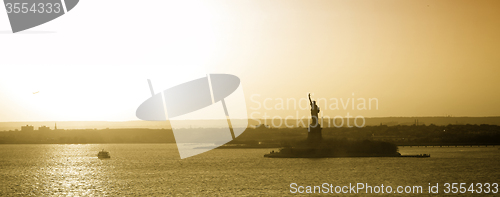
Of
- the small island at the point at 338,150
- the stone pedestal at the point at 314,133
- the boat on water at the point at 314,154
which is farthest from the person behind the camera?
the small island at the point at 338,150

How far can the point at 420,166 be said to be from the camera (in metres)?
71.8

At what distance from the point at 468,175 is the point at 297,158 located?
32228 millimetres

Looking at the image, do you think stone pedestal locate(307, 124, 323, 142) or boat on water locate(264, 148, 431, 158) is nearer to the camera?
stone pedestal locate(307, 124, 323, 142)

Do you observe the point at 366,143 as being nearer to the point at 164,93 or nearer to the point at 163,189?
the point at 163,189

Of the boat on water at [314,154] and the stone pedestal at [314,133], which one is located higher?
the stone pedestal at [314,133]

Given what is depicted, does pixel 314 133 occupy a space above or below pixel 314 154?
above

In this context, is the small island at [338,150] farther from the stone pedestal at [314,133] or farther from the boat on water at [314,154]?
the stone pedestal at [314,133]

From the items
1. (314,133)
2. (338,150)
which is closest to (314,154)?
(338,150)

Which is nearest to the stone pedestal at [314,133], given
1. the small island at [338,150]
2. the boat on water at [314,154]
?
the small island at [338,150]

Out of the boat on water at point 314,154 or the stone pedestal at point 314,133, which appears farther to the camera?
the boat on water at point 314,154

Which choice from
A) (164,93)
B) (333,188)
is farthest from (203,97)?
(333,188)

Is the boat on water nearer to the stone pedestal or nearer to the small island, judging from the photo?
the small island

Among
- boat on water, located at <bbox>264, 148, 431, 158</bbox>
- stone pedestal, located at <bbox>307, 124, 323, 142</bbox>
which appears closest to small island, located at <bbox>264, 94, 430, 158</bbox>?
boat on water, located at <bbox>264, 148, 431, 158</bbox>

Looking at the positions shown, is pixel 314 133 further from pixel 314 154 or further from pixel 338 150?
pixel 338 150
